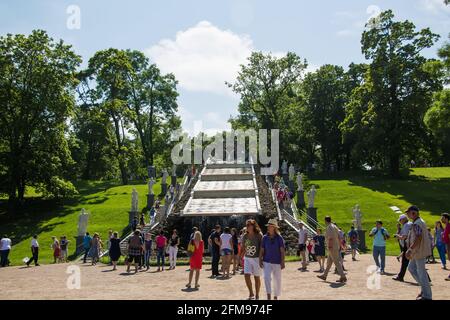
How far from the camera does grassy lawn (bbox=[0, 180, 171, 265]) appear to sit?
30019 millimetres

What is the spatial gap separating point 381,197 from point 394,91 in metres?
15.4

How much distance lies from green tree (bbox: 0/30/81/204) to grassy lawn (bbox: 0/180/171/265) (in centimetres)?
196

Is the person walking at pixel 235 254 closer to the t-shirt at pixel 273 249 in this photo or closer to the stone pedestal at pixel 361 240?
the t-shirt at pixel 273 249

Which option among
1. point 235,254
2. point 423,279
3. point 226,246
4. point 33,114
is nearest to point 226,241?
point 226,246

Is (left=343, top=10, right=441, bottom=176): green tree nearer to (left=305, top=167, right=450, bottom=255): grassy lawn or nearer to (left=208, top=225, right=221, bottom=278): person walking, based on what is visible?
(left=305, top=167, right=450, bottom=255): grassy lawn

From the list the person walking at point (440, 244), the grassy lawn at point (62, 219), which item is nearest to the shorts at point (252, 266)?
the person walking at point (440, 244)

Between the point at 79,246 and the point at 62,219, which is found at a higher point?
the point at 62,219

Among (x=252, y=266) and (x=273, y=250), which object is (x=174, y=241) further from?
(x=273, y=250)

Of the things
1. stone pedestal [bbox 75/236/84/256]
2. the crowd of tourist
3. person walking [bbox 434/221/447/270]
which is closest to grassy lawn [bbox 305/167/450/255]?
person walking [bbox 434/221/447/270]

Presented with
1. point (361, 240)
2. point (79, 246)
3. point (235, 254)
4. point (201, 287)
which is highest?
point (235, 254)

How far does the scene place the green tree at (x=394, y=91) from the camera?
4681 centimetres

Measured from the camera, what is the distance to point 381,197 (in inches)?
1491

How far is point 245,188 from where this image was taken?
1539 inches
